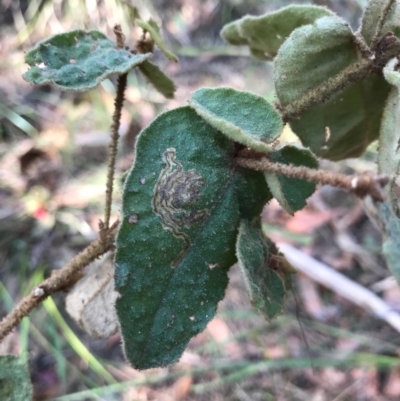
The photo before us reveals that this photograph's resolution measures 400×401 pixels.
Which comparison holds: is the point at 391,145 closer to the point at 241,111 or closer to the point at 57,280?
the point at 241,111

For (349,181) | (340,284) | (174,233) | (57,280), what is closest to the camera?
(349,181)

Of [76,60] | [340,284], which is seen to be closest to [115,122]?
[76,60]

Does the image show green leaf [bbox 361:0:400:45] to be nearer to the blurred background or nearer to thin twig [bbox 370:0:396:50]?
thin twig [bbox 370:0:396:50]

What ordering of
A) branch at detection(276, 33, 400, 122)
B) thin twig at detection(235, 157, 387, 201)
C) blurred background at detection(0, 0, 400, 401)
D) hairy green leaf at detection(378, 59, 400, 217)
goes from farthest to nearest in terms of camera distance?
blurred background at detection(0, 0, 400, 401) < branch at detection(276, 33, 400, 122) < hairy green leaf at detection(378, 59, 400, 217) < thin twig at detection(235, 157, 387, 201)

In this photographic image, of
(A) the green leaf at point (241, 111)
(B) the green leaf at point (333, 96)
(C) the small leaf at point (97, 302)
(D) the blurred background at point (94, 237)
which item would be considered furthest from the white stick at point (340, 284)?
(A) the green leaf at point (241, 111)

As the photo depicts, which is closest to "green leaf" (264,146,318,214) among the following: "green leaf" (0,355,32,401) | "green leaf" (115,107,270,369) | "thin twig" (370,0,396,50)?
"green leaf" (115,107,270,369)

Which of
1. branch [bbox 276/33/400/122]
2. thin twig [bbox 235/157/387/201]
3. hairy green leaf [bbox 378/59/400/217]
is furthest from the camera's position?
branch [bbox 276/33/400/122]

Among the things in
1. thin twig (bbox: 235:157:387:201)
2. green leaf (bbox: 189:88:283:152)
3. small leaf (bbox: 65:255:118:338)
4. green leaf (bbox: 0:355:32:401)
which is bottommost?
green leaf (bbox: 0:355:32:401)
